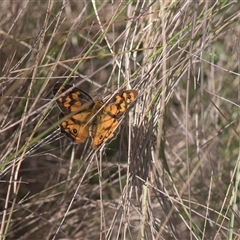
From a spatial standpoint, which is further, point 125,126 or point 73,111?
point 125,126

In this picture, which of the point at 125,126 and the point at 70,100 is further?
the point at 125,126

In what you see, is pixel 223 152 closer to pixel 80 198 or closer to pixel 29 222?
pixel 80 198

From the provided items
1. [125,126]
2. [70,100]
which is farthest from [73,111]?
[125,126]

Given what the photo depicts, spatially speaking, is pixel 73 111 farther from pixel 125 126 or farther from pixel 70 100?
pixel 125 126

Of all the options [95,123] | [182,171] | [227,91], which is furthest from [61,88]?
[227,91]
